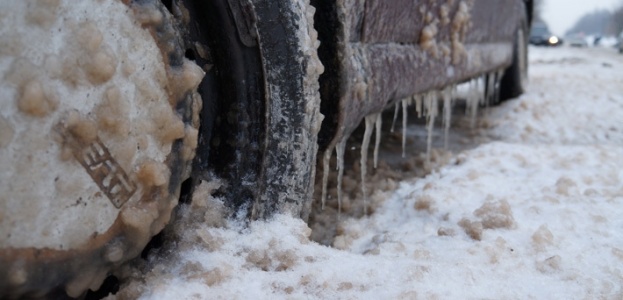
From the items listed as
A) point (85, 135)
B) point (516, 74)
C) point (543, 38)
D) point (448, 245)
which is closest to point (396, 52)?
point (448, 245)

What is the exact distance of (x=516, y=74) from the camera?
451cm

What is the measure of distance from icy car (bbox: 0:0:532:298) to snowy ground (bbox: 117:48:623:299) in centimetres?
9

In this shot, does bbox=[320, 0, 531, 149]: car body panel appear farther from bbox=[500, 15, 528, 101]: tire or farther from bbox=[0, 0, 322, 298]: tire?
bbox=[500, 15, 528, 101]: tire

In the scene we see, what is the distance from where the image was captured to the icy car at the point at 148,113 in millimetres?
892

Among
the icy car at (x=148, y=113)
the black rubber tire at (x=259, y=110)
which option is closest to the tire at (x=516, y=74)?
the icy car at (x=148, y=113)

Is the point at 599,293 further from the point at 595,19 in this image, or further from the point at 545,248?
the point at 595,19

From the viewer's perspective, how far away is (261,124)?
4.25 feet

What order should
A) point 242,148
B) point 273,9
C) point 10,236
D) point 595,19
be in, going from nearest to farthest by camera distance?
point 10,236, point 273,9, point 242,148, point 595,19

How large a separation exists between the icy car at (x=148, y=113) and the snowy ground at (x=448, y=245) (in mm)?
88

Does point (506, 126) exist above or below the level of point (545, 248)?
below

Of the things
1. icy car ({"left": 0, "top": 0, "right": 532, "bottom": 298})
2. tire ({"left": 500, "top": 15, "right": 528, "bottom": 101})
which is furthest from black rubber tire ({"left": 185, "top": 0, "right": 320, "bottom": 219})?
tire ({"left": 500, "top": 15, "right": 528, "bottom": 101})

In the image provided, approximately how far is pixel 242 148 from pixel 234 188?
0.30ft

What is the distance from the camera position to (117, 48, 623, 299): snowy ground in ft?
3.75

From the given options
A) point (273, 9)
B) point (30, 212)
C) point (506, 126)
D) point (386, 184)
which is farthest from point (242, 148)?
point (506, 126)
